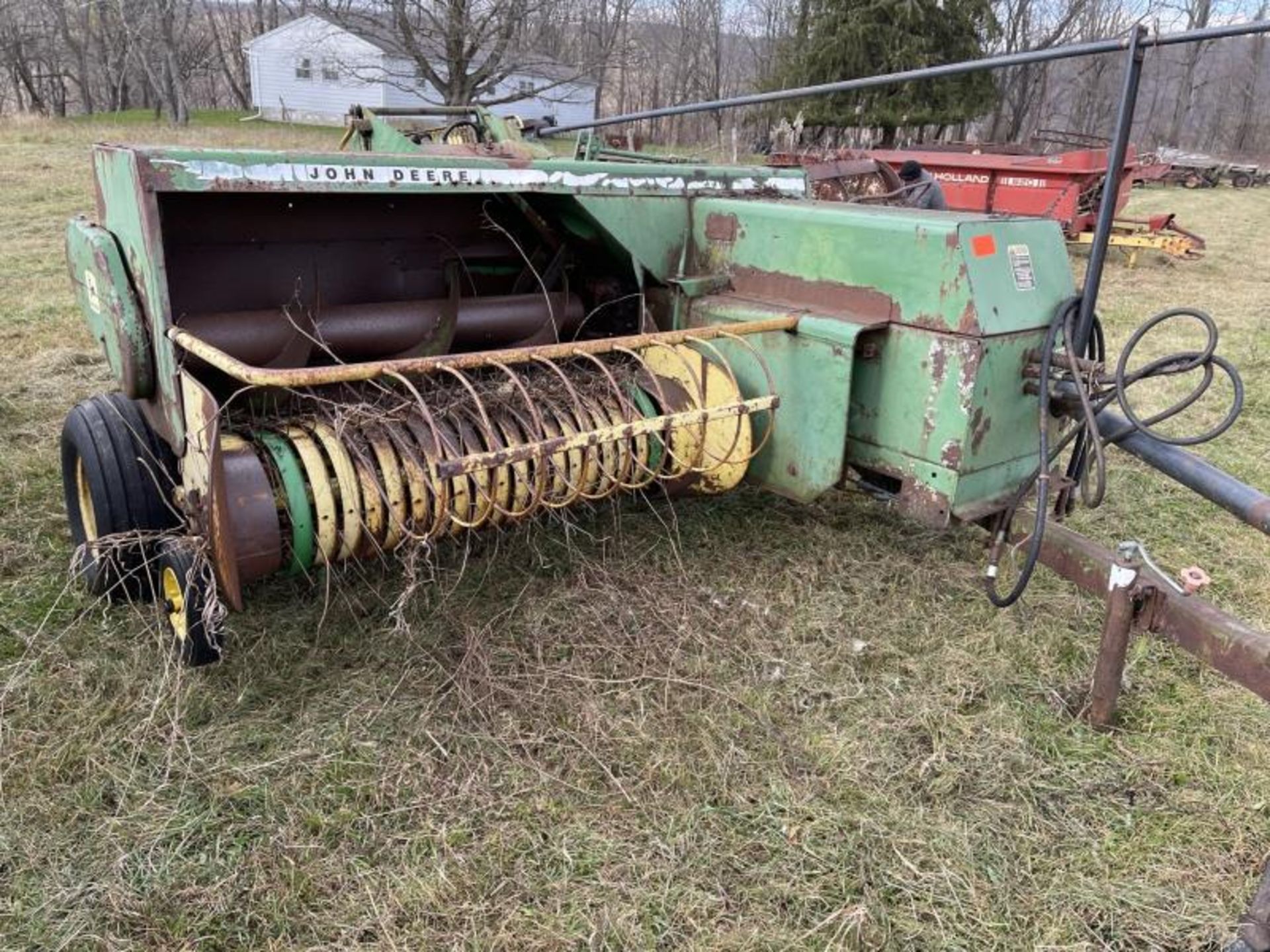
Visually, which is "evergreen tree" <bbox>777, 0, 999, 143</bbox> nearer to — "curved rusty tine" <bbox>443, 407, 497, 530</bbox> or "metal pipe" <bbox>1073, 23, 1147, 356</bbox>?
"metal pipe" <bbox>1073, 23, 1147, 356</bbox>

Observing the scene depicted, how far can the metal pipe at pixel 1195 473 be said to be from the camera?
86.9 inches

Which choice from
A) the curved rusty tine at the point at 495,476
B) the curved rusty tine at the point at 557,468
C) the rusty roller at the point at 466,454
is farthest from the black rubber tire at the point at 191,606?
the curved rusty tine at the point at 557,468

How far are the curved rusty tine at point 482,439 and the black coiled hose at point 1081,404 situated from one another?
4.57ft

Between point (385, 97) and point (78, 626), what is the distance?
3353cm

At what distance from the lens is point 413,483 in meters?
2.55

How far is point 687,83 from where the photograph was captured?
140 ft

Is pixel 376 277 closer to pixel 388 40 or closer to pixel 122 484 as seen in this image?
pixel 122 484

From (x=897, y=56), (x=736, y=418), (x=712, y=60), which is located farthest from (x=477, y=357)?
(x=712, y=60)

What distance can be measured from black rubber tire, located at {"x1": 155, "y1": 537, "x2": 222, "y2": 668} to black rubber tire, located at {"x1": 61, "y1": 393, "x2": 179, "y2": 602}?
0.79 ft

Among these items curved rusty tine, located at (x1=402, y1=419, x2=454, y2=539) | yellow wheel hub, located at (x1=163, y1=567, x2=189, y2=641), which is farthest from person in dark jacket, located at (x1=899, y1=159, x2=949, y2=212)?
yellow wheel hub, located at (x1=163, y1=567, x2=189, y2=641)

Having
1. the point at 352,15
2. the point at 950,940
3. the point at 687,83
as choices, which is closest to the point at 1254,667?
the point at 950,940

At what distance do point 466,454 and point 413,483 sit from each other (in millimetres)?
184

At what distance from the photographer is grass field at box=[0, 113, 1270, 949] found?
200 centimetres

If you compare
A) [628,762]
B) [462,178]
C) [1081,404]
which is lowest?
[628,762]
